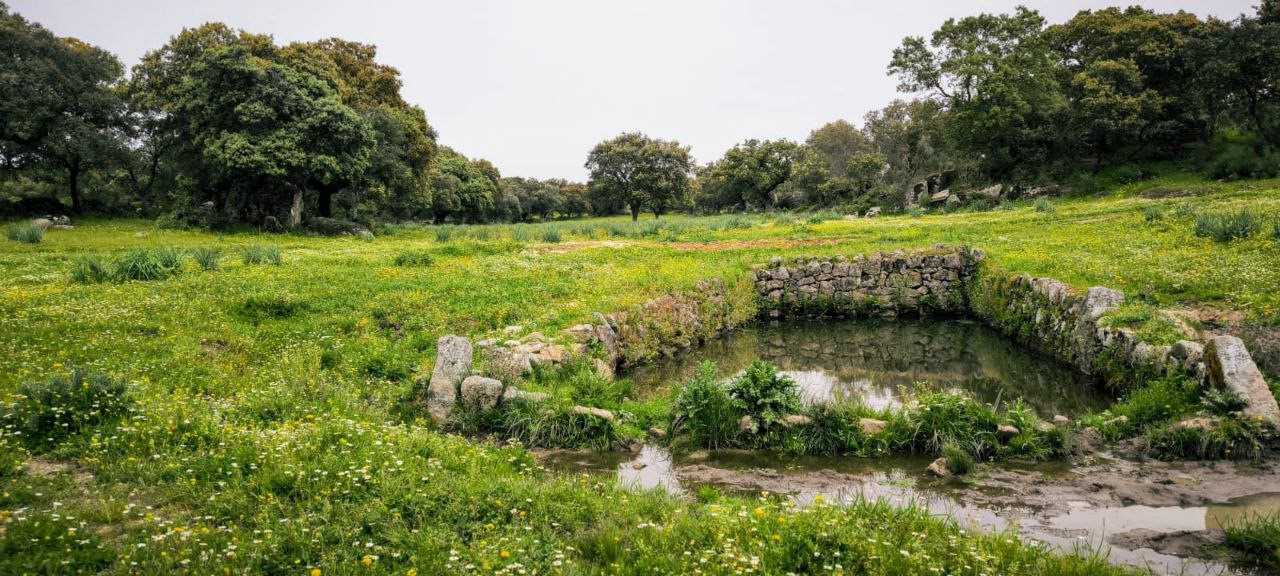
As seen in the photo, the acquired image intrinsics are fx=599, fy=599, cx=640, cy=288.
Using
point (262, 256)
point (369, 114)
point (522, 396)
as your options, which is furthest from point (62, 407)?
point (369, 114)

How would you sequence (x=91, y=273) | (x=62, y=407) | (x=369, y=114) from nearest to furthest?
(x=62, y=407) → (x=91, y=273) → (x=369, y=114)

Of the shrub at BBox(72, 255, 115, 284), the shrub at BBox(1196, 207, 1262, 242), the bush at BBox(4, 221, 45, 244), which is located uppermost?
the shrub at BBox(1196, 207, 1262, 242)

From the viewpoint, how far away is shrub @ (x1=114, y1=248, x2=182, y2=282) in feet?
49.4

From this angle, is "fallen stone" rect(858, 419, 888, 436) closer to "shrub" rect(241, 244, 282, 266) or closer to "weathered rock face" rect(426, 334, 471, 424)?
"weathered rock face" rect(426, 334, 471, 424)

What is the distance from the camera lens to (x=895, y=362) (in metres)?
14.5

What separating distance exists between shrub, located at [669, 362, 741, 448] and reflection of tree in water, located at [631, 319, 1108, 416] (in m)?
2.95

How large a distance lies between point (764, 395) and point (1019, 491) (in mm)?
3284

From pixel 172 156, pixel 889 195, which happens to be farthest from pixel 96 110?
pixel 889 195

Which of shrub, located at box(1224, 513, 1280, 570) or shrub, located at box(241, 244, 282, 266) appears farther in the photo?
shrub, located at box(241, 244, 282, 266)

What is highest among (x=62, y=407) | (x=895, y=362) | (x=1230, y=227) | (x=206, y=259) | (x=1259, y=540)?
(x=1230, y=227)

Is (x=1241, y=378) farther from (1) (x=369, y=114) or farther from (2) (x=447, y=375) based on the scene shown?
(1) (x=369, y=114)

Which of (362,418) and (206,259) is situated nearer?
(362,418)

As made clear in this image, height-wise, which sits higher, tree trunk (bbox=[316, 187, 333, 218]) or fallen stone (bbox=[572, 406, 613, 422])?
tree trunk (bbox=[316, 187, 333, 218])

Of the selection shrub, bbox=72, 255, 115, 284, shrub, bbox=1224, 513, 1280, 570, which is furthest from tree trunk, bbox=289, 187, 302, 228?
shrub, bbox=1224, 513, 1280, 570
